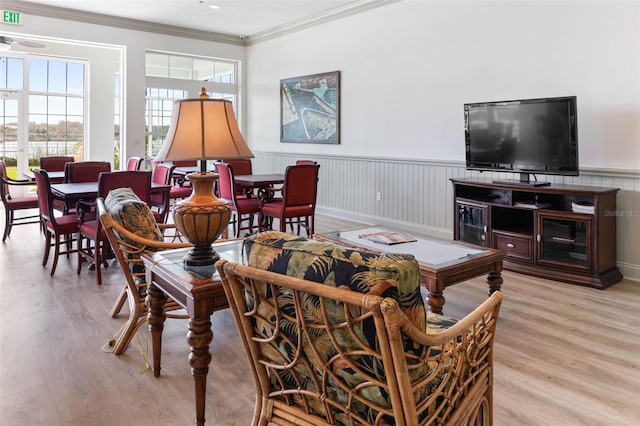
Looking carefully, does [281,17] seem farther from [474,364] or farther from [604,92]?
[474,364]

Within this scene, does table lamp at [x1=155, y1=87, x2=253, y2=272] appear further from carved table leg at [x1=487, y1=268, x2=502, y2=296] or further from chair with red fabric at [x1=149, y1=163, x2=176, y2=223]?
chair with red fabric at [x1=149, y1=163, x2=176, y2=223]

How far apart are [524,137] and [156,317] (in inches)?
137

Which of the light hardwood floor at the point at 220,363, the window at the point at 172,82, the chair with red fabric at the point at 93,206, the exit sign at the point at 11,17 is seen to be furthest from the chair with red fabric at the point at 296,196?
the exit sign at the point at 11,17

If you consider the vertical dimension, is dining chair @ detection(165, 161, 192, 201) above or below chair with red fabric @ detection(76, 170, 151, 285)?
above

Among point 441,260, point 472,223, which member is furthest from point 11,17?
point 441,260

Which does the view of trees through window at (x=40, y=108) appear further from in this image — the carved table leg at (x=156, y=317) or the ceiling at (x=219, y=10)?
the carved table leg at (x=156, y=317)

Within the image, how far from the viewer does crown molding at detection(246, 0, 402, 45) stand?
625 centimetres

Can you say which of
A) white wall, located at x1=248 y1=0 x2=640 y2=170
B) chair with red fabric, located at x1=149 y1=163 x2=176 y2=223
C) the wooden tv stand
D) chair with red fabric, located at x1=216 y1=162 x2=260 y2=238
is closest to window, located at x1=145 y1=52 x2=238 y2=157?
white wall, located at x1=248 y1=0 x2=640 y2=170

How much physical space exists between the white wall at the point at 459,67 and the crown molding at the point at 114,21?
110cm

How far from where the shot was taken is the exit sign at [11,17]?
6.48 metres

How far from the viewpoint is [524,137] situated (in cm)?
417

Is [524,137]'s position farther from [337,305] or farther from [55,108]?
[55,108]

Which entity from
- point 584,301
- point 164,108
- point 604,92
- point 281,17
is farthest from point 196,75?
point 584,301

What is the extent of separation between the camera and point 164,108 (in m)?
8.31
